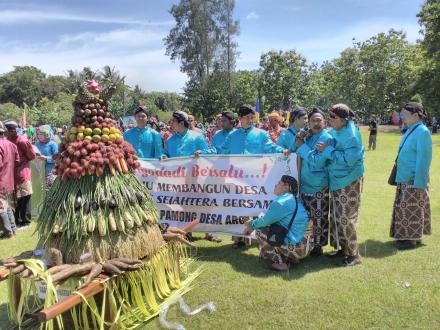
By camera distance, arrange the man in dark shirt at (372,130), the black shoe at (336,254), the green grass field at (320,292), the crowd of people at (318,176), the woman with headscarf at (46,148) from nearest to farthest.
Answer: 1. the green grass field at (320,292)
2. the crowd of people at (318,176)
3. the black shoe at (336,254)
4. the woman with headscarf at (46,148)
5. the man in dark shirt at (372,130)

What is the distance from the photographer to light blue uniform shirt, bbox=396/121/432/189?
228 inches

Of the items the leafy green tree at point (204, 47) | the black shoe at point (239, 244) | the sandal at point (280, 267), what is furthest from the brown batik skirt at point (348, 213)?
the leafy green tree at point (204, 47)

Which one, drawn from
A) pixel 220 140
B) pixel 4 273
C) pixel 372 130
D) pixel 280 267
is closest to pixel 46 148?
pixel 220 140

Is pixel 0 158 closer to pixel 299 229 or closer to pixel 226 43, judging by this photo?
pixel 299 229

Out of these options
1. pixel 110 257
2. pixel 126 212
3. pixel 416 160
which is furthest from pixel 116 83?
pixel 416 160

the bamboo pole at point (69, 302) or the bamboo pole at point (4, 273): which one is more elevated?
the bamboo pole at point (4, 273)

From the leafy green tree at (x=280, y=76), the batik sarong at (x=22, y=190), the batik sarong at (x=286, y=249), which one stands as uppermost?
the leafy green tree at (x=280, y=76)

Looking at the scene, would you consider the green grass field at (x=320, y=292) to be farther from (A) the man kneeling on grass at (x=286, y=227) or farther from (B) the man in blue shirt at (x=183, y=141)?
(B) the man in blue shirt at (x=183, y=141)

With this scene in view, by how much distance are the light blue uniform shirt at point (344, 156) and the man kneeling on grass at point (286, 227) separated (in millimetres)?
533

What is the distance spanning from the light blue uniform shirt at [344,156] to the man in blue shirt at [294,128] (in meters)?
0.68

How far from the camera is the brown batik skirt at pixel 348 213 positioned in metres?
5.34

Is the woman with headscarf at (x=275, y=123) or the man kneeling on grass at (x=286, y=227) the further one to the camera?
the woman with headscarf at (x=275, y=123)

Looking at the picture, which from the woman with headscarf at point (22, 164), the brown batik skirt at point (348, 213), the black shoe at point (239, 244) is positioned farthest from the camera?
the woman with headscarf at point (22, 164)

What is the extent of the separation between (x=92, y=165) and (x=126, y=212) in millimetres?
565
